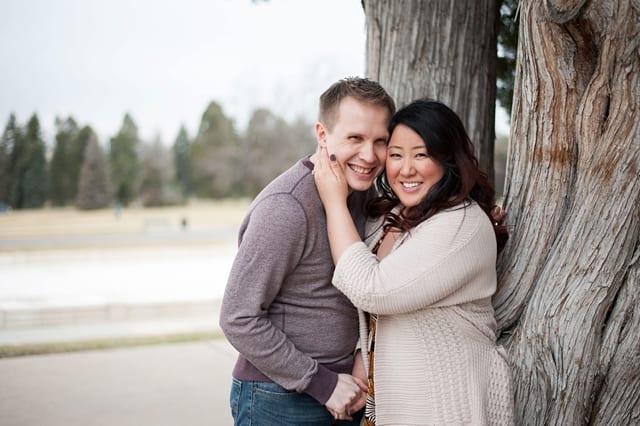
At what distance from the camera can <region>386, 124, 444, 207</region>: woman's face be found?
2197 millimetres

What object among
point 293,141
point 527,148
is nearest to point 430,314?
point 527,148

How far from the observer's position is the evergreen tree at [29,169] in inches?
802

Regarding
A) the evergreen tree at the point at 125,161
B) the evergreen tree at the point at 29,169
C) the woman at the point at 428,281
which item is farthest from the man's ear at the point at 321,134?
the evergreen tree at the point at 125,161

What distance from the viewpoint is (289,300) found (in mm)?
2268

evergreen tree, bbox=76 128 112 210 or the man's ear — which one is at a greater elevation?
the man's ear

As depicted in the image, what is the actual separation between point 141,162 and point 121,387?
28.0 m

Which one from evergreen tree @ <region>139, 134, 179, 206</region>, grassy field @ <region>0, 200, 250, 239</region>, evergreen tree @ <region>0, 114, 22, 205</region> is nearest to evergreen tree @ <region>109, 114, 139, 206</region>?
evergreen tree @ <region>139, 134, 179, 206</region>

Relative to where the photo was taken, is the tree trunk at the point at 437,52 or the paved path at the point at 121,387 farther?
the paved path at the point at 121,387

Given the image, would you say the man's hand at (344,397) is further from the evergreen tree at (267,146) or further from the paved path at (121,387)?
the evergreen tree at (267,146)

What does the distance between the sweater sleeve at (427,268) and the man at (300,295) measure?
21 centimetres

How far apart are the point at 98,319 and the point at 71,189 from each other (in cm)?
1629

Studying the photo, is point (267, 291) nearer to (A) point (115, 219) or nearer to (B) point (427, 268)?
(B) point (427, 268)

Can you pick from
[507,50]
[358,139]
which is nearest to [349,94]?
[358,139]

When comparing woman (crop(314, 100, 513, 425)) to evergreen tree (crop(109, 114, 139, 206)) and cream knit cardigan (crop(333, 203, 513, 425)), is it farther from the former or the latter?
evergreen tree (crop(109, 114, 139, 206))
